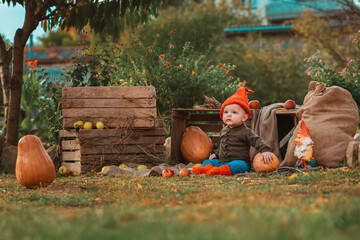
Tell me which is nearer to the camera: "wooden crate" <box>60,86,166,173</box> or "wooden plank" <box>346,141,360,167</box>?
"wooden plank" <box>346,141,360,167</box>

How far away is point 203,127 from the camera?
8.64 m

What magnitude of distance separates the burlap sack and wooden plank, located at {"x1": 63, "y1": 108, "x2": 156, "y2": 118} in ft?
7.00

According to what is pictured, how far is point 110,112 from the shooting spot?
6.69 metres

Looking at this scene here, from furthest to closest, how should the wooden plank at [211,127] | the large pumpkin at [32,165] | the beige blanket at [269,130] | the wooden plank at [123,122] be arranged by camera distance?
1. the wooden plank at [211,127]
2. the beige blanket at [269,130]
3. the wooden plank at [123,122]
4. the large pumpkin at [32,165]

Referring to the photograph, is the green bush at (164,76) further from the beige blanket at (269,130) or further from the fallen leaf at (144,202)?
the fallen leaf at (144,202)

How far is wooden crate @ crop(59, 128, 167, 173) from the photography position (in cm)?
650

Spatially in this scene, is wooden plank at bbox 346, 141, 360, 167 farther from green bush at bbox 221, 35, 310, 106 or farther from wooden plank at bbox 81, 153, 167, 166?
green bush at bbox 221, 35, 310, 106

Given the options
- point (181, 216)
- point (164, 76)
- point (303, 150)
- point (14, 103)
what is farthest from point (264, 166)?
point (14, 103)

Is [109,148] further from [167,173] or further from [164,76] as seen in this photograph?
[164,76]

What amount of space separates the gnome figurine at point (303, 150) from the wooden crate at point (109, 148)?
2001 millimetres

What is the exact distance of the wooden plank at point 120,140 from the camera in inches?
256

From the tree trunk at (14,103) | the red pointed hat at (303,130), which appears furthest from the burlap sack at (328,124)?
the tree trunk at (14,103)

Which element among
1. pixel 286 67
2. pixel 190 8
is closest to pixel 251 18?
pixel 190 8

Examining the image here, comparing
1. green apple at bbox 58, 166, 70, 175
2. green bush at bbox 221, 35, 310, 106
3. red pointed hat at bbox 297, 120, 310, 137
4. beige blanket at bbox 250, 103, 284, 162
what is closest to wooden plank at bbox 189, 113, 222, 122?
beige blanket at bbox 250, 103, 284, 162
